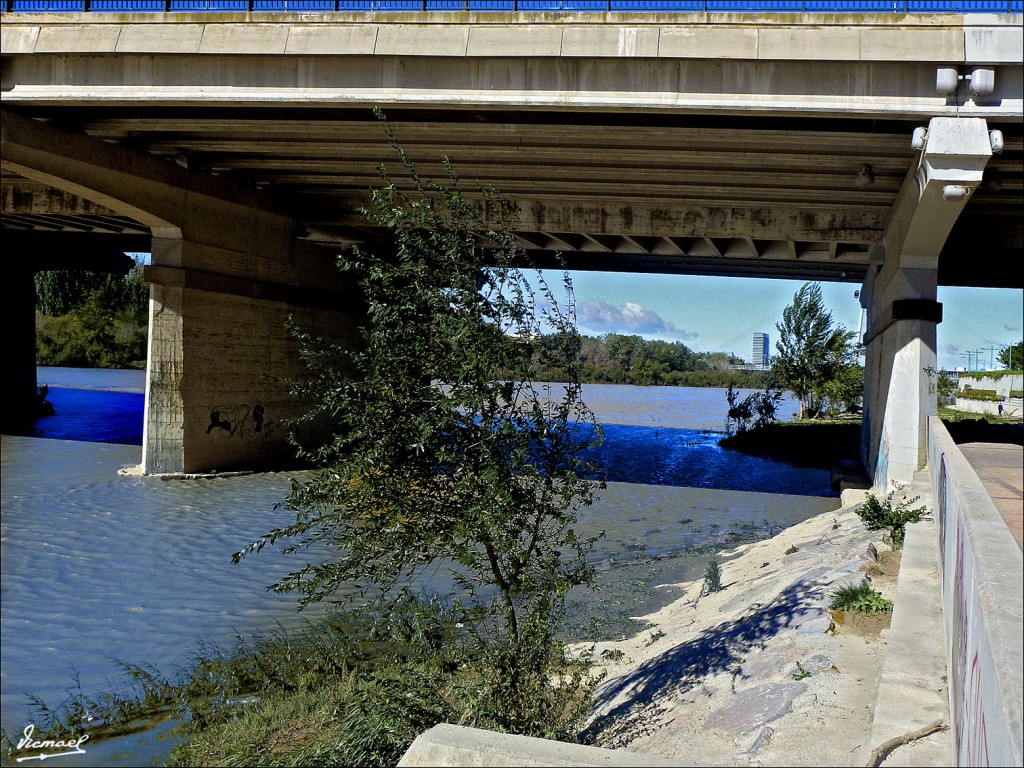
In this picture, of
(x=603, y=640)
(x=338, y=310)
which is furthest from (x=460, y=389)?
(x=338, y=310)

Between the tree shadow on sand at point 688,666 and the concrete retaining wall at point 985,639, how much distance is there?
9.34 feet

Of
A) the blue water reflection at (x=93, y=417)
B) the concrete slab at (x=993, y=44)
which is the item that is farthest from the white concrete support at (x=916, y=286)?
the blue water reflection at (x=93, y=417)

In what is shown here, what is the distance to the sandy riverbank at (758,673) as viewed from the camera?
221 inches

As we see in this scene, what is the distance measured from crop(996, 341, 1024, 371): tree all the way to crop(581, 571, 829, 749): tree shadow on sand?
178ft

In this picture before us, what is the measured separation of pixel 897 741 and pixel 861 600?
347 cm

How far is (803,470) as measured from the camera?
29.0 metres

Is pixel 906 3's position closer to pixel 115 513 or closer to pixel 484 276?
pixel 484 276

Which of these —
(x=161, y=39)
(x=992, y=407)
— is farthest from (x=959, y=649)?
(x=992, y=407)

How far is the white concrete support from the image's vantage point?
13.5 m

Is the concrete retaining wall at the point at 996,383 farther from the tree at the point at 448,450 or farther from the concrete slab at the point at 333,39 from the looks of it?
the tree at the point at 448,450

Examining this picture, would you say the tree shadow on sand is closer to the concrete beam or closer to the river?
the river

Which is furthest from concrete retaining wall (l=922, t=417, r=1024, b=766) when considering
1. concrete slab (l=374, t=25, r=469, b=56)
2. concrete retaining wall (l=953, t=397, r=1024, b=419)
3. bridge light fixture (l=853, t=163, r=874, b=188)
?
concrete retaining wall (l=953, t=397, r=1024, b=419)

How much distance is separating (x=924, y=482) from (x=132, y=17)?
16.7 meters

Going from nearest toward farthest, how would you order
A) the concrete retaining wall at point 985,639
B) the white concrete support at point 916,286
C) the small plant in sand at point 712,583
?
the concrete retaining wall at point 985,639 < the small plant in sand at point 712,583 < the white concrete support at point 916,286
